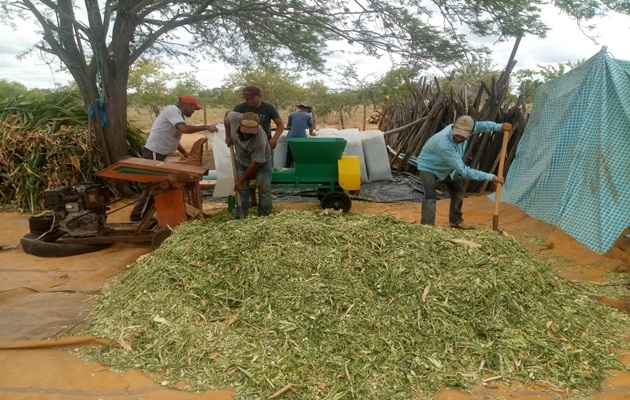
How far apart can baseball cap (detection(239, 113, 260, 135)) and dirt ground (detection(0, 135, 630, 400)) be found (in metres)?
1.55

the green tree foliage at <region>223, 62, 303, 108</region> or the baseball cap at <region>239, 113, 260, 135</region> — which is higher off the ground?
the green tree foliage at <region>223, 62, 303, 108</region>

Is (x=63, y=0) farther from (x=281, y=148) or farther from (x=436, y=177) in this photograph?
(x=436, y=177)

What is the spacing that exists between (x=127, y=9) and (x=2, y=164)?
2889mm

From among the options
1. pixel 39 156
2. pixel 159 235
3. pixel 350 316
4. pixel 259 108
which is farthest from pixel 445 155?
pixel 39 156

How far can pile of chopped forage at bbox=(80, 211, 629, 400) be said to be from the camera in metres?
2.39

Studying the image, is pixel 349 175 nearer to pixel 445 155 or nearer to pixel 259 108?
pixel 259 108

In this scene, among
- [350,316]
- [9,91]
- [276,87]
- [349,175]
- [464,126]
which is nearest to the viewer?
[350,316]

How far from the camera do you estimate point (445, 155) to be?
4480mm

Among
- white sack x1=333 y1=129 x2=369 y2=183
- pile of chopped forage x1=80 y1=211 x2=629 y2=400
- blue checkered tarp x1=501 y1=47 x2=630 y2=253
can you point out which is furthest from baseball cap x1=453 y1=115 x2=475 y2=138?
white sack x1=333 y1=129 x2=369 y2=183

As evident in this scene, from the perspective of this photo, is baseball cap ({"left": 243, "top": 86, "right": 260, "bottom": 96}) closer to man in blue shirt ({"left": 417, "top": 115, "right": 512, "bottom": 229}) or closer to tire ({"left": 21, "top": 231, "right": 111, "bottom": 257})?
man in blue shirt ({"left": 417, "top": 115, "right": 512, "bottom": 229})

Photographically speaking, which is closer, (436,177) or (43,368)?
(43,368)

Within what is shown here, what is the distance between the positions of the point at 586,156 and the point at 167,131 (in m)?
4.27

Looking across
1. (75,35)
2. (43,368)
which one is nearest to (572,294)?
(43,368)

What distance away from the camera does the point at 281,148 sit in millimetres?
7395
